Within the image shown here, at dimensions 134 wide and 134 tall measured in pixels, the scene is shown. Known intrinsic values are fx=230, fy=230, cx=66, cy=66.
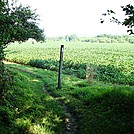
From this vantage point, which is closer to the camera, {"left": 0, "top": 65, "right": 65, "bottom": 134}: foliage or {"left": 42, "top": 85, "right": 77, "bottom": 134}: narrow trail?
{"left": 0, "top": 65, "right": 65, "bottom": 134}: foliage

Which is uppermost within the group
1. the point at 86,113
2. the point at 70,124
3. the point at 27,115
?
the point at 27,115

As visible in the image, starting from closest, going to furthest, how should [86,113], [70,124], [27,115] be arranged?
1. [27,115]
2. [70,124]
3. [86,113]

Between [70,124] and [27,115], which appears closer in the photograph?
[27,115]

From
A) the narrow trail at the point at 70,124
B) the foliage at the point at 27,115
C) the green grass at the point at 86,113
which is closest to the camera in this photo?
the foliage at the point at 27,115

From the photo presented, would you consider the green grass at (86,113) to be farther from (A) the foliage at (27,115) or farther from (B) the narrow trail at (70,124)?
(B) the narrow trail at (70,124)

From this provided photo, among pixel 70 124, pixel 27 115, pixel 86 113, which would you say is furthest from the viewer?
pixel 86 113

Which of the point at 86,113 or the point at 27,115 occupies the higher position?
the point at 27,115

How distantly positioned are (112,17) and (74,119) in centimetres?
433

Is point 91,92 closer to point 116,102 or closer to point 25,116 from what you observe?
point 116,102

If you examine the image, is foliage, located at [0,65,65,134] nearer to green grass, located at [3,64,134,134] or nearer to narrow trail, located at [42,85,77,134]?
green grass, located at [3,64,134,134]

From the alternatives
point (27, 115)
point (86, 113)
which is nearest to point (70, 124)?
point (86, 113)

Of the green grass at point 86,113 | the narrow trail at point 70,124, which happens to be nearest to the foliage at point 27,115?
the green grass at point 86,113

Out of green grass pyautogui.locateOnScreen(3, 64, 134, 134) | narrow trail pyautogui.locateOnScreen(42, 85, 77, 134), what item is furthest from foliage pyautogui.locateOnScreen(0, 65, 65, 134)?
narrow trail pyautogui.locateOnScreen(42, 85, 77, 134)

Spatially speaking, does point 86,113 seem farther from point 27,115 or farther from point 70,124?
point 27,115
